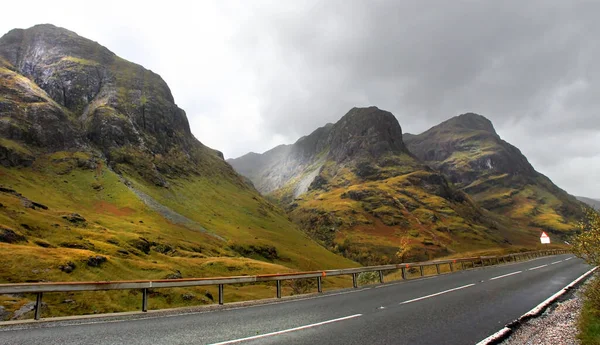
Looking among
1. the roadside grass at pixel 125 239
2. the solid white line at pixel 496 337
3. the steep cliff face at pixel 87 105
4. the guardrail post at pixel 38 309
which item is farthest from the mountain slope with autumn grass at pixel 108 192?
the solid white line at pixel 496 337

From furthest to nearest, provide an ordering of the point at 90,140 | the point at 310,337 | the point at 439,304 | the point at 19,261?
1. the point at 90,140
2. the point at 19,261
3. the point at 439,304
4. the point at 310,337

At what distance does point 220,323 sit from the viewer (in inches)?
428

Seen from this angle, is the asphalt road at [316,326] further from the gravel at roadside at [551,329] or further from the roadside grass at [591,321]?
the roadside grass at [591,321]

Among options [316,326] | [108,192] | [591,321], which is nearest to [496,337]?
[591,321]

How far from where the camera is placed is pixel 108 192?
99.2 m

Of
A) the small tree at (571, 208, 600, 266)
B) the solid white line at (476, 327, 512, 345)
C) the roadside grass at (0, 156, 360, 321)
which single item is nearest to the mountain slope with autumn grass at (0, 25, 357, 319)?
the roadside grass at (0, 156, 360, 321)

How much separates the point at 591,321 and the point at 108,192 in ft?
364

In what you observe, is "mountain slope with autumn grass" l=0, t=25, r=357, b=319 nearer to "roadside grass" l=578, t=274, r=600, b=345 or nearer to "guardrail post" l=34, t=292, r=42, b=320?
"guardrail post" l=34, t=292, r=42, b=320

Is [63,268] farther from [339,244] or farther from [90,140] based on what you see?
[339,244]

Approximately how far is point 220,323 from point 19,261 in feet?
105

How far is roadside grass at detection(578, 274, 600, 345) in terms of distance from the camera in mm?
7988

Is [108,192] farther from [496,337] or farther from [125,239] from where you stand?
[496,337]

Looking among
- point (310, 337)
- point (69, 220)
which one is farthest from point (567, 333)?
point (69, 220)

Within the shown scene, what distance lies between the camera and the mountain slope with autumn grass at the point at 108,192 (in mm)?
37938
